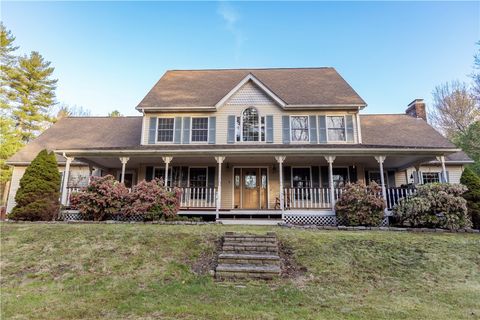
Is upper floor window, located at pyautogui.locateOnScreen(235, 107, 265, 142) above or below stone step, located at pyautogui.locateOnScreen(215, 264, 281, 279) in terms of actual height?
above

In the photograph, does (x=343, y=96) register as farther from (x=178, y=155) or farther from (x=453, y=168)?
(x=178, y=155)

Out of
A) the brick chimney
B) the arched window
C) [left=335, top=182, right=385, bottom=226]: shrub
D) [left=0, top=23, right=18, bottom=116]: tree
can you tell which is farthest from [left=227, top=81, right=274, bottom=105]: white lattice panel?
[left=0, top=23, right=18, bottom=116]: tree

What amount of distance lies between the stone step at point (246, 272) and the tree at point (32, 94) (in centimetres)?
2769

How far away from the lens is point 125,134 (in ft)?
54.8

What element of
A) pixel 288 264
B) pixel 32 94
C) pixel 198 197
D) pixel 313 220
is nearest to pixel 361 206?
pixel 313 220

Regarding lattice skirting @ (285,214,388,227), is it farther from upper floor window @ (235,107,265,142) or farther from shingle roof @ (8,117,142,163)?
shingle roof @ (8,117,142,163)

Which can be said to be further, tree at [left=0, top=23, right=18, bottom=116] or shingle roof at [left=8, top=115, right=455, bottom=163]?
tree at [left=0, top=23, right=18, bottom=116]

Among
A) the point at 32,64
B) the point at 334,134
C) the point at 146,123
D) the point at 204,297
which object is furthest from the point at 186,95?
the point at 32,64

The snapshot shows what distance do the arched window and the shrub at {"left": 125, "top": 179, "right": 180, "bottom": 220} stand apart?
5116 millimetres

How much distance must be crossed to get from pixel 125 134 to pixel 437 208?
52.7ft

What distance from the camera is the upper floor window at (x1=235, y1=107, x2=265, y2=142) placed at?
1402cm

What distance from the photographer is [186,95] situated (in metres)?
15.6

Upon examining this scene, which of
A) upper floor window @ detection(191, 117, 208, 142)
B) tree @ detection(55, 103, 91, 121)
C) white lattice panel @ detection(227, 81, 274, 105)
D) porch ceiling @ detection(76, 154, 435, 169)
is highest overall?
tree @ detection(55, 103, 91, 121)

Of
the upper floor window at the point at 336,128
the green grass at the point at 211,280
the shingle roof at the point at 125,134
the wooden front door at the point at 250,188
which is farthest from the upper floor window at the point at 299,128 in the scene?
the green grass at the point at 211,280
